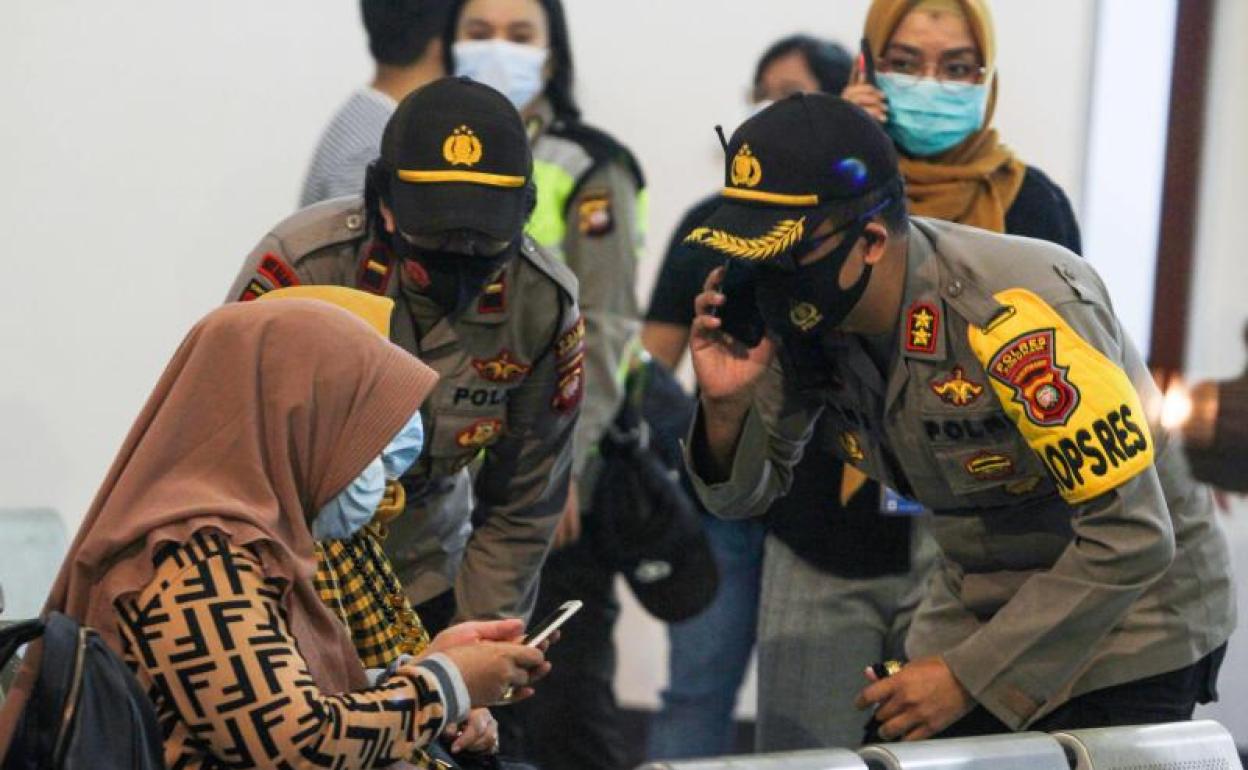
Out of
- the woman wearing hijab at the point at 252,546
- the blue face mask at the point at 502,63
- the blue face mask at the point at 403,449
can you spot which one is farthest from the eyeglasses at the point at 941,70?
the woman wearing hijab at the point at 252,546

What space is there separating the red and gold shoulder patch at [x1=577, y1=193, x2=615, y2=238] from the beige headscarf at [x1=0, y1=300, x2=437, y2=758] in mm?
1739

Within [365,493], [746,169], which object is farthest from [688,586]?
[365,493]

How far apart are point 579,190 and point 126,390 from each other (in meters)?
1.58

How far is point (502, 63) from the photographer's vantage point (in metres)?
4.18

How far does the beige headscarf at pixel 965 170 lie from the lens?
378 centimetres

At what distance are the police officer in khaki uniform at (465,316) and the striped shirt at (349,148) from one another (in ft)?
2.25

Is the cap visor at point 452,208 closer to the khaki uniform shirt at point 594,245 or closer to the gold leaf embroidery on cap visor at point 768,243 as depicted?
the gold leaf embroidery on cap visor at point 768,243

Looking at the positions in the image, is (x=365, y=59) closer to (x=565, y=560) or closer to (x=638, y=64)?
(x=638, y=64)

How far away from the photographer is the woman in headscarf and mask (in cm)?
376

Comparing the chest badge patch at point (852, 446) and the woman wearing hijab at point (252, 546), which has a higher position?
the woman wearing hijab at point (252, 546)

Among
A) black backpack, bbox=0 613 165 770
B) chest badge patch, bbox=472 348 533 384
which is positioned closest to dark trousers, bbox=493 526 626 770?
chest badge patch, bbox=472 348 533 384

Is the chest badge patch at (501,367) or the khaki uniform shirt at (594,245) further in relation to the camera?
the khaki uniform shirt at (594,245)

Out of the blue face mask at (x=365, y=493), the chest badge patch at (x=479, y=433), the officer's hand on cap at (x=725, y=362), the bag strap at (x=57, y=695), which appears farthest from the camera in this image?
the chest badge patch at (x=479, y=433)

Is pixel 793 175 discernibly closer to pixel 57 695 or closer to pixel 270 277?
pixel 270 277
